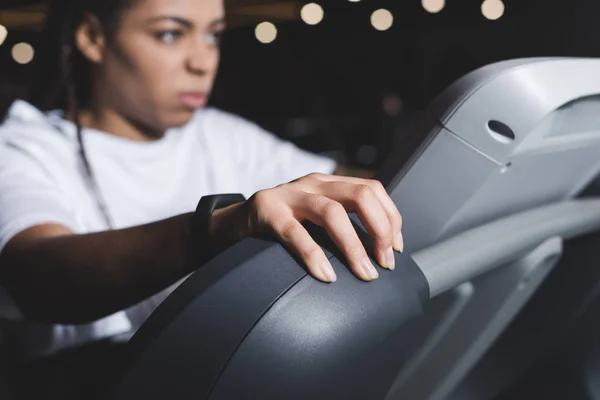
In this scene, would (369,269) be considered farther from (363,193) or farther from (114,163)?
(114,163)

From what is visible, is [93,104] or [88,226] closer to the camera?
[88,226]

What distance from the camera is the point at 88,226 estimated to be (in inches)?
44.8

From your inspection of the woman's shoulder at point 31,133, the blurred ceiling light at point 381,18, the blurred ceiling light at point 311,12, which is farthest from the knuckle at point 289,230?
the blurred ceiling light at point 381,18

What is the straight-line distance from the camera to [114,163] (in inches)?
48.9

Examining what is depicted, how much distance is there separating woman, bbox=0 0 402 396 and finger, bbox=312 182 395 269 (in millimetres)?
121

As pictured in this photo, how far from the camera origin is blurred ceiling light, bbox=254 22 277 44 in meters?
10.0

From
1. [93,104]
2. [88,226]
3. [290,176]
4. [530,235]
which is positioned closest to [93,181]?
[88,226]

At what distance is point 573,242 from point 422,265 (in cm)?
44

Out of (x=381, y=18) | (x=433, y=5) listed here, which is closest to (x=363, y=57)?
(x=381, y=18)

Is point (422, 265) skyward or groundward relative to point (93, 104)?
skyward

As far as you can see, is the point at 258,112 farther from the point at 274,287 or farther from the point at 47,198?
the point at 274,287

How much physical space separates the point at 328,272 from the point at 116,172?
2.60ft

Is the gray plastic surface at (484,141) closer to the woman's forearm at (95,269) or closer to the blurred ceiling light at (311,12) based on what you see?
the woman's forearm at (95,269)

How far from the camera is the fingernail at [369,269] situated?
529 mm
